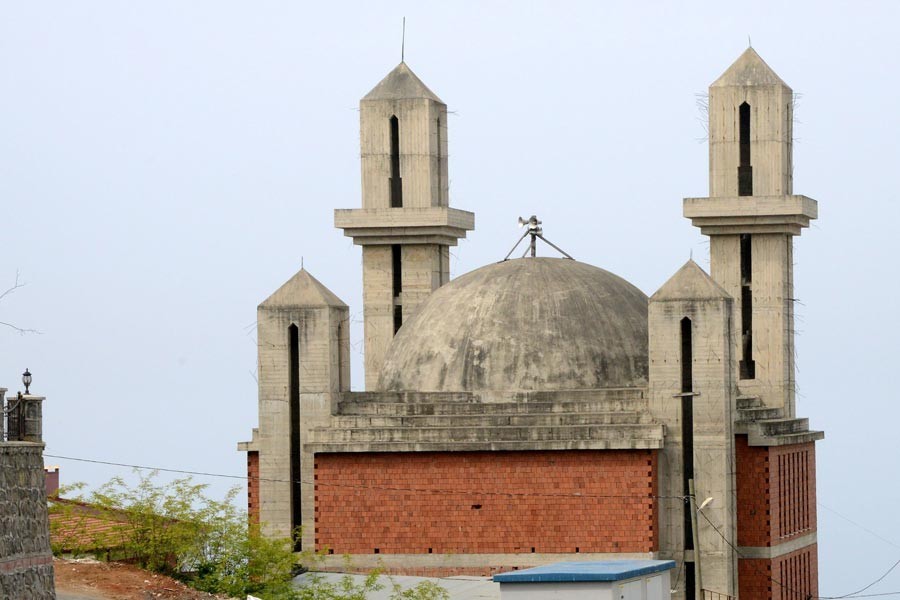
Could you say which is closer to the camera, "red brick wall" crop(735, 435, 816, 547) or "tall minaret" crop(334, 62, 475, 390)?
"red brick wall" crop(735, 435, 816, 547)

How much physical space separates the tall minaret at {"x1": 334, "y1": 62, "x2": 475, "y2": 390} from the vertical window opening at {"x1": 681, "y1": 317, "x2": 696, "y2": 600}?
10378mm

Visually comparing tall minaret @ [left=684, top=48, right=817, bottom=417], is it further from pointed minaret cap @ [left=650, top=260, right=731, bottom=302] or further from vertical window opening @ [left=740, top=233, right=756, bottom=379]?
pointed minaret cap @ [left=650, top=260, right=731, bottom=302]

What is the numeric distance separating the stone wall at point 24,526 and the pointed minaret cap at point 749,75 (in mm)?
23099

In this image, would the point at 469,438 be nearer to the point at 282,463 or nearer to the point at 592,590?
the point at 282,463

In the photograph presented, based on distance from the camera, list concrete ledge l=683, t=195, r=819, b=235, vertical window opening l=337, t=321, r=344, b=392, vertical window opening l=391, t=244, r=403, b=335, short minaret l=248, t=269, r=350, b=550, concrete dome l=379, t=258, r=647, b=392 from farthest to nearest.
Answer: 1. vertical window opening l=391, t=244, r=403, b=335
2. concrete ledge l=683, t=195, r=819, b=235
3. concrete dome l=379, t=258, r=647, b=392
4. vertical window opening l=337, t=321, r=344, b=392
5. short minaret l=248, t=269, r=350, b=550

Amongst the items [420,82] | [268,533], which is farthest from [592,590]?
[420,82]

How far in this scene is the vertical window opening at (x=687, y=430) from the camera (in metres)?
50.8

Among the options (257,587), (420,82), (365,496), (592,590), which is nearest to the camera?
(592,590)

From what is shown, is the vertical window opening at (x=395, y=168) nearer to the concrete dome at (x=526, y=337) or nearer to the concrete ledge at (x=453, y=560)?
the concrete dome at (x=526, y=337)

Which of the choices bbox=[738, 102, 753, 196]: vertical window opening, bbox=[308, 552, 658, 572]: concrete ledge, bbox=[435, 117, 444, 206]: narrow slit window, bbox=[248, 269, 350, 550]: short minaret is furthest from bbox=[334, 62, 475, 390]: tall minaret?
bbox=[308, 552, 658, 572]: concrete ledge

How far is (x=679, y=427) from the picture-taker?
2003 inches

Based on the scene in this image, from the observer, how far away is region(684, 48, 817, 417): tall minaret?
57.1 metres

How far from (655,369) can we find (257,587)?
31.4 feet

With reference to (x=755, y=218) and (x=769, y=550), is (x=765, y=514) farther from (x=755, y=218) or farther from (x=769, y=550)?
(x=755, y=218)
